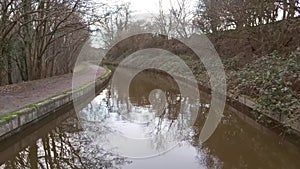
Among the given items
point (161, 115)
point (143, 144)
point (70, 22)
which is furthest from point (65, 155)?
point (70, 22)

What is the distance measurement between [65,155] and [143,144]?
1.49 meters

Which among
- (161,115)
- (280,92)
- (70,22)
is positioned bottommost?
(161,115)

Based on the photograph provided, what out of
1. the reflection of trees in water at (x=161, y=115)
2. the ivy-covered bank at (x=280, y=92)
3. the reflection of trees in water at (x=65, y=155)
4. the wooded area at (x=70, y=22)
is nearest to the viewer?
the reflection of trees in water at (x=65, y=155)

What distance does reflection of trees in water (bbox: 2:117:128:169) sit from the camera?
5427mm

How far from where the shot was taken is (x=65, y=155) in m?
5.89

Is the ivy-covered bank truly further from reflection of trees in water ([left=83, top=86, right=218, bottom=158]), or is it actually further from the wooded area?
the wooded area


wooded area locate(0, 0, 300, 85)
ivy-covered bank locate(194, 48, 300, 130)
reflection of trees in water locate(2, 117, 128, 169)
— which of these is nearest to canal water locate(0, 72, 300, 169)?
reflection of trees in water locate(2, 117, 128, 169)

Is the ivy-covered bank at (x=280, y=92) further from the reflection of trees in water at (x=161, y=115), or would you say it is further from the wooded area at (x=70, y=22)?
the wooded area at (x=70, y=22)

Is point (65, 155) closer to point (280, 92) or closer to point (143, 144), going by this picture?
point (143, 144)

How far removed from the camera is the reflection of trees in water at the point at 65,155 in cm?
543

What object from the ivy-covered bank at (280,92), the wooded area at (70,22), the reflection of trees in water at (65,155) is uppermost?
the wooded area at (70,22)

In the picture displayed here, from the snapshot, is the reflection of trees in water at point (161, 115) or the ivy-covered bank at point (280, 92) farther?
the reflection of trees in water at point (161, 115)

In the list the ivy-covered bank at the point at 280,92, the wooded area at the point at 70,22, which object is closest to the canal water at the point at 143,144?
the ivy-covered bank at the point at 280,92

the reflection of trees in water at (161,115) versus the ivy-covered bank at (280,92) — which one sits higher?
the ivy-covered bank at (280,92)
